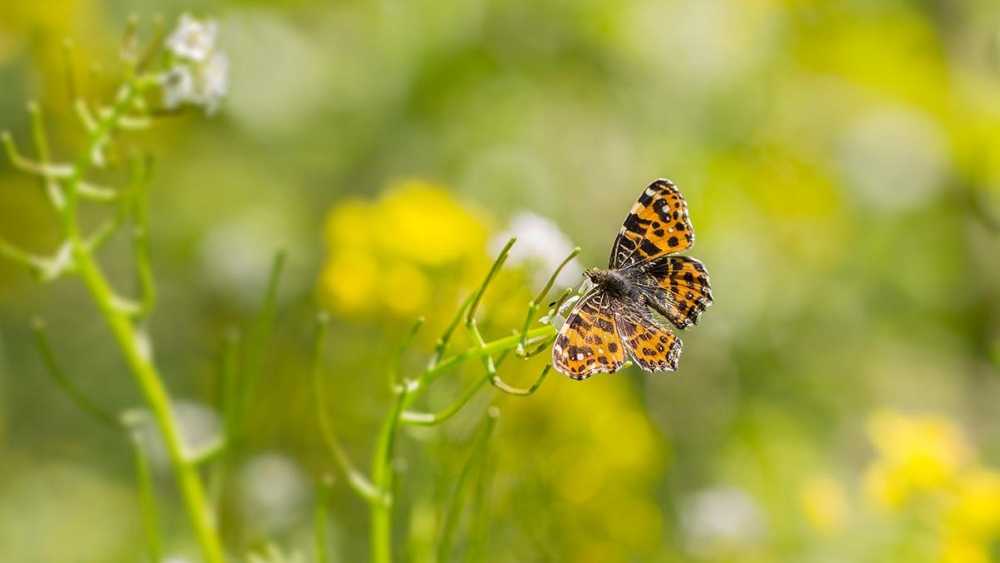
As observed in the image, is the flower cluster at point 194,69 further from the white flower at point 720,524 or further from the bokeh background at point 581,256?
the white flower at point 720,524

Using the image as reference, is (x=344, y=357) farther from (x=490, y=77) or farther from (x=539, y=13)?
(x=539, y=13)

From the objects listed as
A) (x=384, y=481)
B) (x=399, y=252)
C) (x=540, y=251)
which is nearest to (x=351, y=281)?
(x=399, y=252)

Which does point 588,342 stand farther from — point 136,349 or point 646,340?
point 136,349

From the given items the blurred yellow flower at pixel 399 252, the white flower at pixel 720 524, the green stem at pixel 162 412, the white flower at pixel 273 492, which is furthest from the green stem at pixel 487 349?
the white flower at pixel 720 524

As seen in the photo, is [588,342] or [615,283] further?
[615,283]

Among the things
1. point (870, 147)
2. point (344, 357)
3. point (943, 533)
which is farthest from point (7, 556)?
point (870, 147)

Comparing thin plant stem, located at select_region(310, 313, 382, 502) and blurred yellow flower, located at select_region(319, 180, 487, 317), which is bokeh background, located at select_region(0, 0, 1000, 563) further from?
thin plant stem, located at select_region(310, 313, 382, 502)
